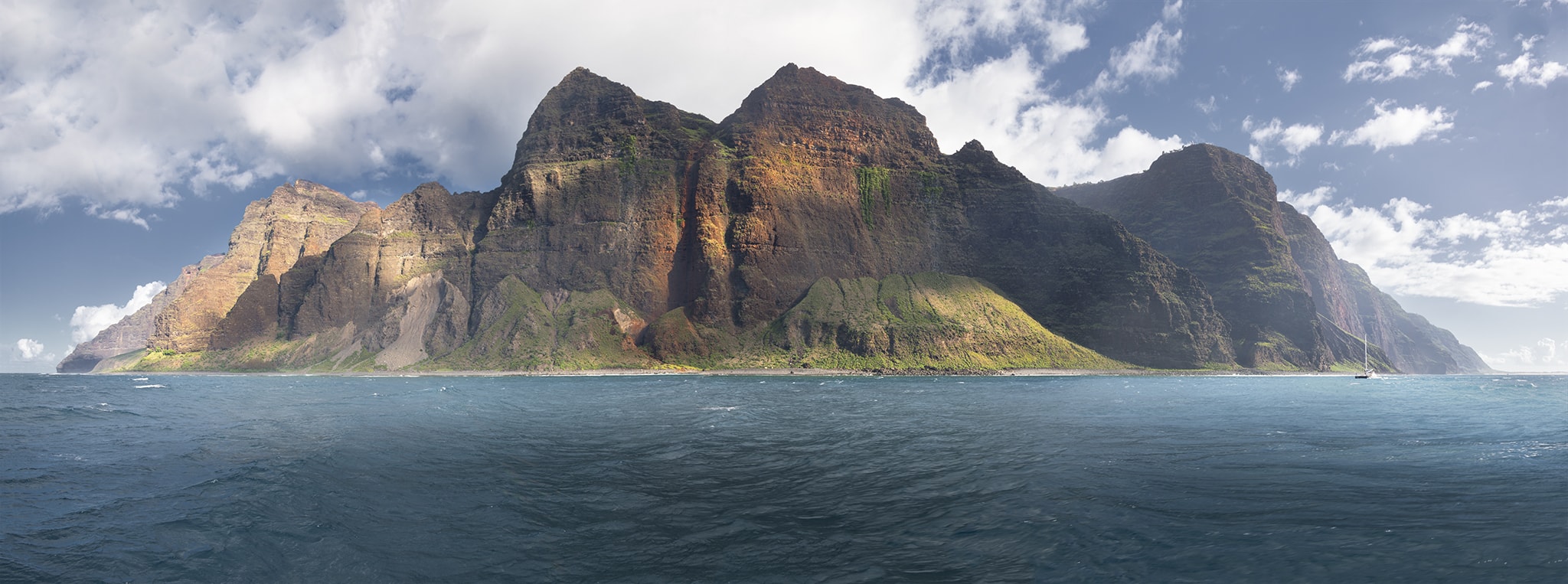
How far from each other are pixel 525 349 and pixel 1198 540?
178 meters

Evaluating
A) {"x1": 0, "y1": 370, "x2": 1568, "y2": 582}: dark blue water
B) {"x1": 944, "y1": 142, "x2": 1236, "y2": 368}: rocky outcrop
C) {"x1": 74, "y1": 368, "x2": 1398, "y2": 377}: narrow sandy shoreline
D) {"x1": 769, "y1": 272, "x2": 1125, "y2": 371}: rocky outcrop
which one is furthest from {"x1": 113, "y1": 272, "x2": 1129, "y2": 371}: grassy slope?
{"x1": 0, "y1": 370, "x2": 1568, "y2": 582}: dark blue water

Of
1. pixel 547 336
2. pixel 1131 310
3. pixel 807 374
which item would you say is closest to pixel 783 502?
pixel 807 374

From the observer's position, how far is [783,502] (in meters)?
17.0

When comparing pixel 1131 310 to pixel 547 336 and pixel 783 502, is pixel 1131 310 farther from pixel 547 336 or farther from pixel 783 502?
pixel 783 502

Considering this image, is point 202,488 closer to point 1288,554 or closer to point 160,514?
point 160,514

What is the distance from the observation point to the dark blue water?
12.0m

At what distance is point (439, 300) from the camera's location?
19800cm

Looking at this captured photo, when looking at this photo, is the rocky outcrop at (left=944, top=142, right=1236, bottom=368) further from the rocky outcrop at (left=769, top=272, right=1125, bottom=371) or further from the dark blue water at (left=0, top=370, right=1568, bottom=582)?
the dark blue water at (left=0, top=370, right=1568, bottom=582)

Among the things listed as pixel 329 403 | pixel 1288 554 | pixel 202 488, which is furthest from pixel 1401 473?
pixel 329 403

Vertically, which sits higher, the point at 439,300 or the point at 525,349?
the point at 439,300

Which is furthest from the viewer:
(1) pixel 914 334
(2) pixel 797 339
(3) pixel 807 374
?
(2) pixel 797 339

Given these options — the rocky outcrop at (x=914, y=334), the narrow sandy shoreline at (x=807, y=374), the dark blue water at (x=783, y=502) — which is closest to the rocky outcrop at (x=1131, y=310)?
the rocky outcrop at (x=914, y=334)

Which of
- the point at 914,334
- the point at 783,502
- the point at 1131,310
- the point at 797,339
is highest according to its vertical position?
the point at 1131,310

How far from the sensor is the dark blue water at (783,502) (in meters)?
12.0
